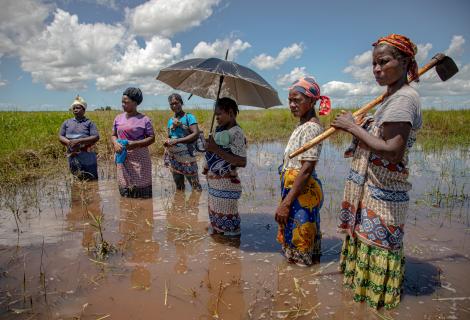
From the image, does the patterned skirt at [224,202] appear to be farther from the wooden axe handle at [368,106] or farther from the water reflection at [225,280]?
the wooden axe handle at [368,106]

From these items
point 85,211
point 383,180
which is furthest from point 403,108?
point 85,211

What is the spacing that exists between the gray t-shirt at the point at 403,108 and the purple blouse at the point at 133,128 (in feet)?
13.1

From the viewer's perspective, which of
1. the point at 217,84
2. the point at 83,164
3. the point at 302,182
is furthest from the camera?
the point at 83,164

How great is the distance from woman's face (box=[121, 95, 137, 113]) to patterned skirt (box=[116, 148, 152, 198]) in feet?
→ 2.26

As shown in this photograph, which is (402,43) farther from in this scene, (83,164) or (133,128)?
(83,164)

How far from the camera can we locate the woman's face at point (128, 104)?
5.22m


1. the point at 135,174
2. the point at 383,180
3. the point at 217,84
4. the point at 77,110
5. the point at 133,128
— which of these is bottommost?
the point at 135,174

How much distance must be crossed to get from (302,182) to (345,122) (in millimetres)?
758

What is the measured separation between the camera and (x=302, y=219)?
3078 millimetres

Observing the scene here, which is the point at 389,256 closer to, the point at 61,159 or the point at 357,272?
the point at 357,272

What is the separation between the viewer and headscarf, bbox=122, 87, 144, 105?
524 centimetres

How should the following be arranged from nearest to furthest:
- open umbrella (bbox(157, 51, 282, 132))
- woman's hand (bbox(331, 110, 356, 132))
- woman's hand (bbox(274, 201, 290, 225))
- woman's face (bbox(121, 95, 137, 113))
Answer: woman's hand (bbox(331, 110, 356, 132)) < woman's hand (bbox(274, 201, 290, 225)) < open umbrella (bbox(157, 51, 282, 132)) < woman's face (bbox(121, 95, 137, 113))

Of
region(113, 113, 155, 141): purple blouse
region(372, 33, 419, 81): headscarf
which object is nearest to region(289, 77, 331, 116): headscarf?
region(372, 33, 419, 81): headscarf

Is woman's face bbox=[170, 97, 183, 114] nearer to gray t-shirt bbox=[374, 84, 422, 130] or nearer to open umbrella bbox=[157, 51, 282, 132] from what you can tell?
open umbrella bbox=[157, 51, 282, 132]
